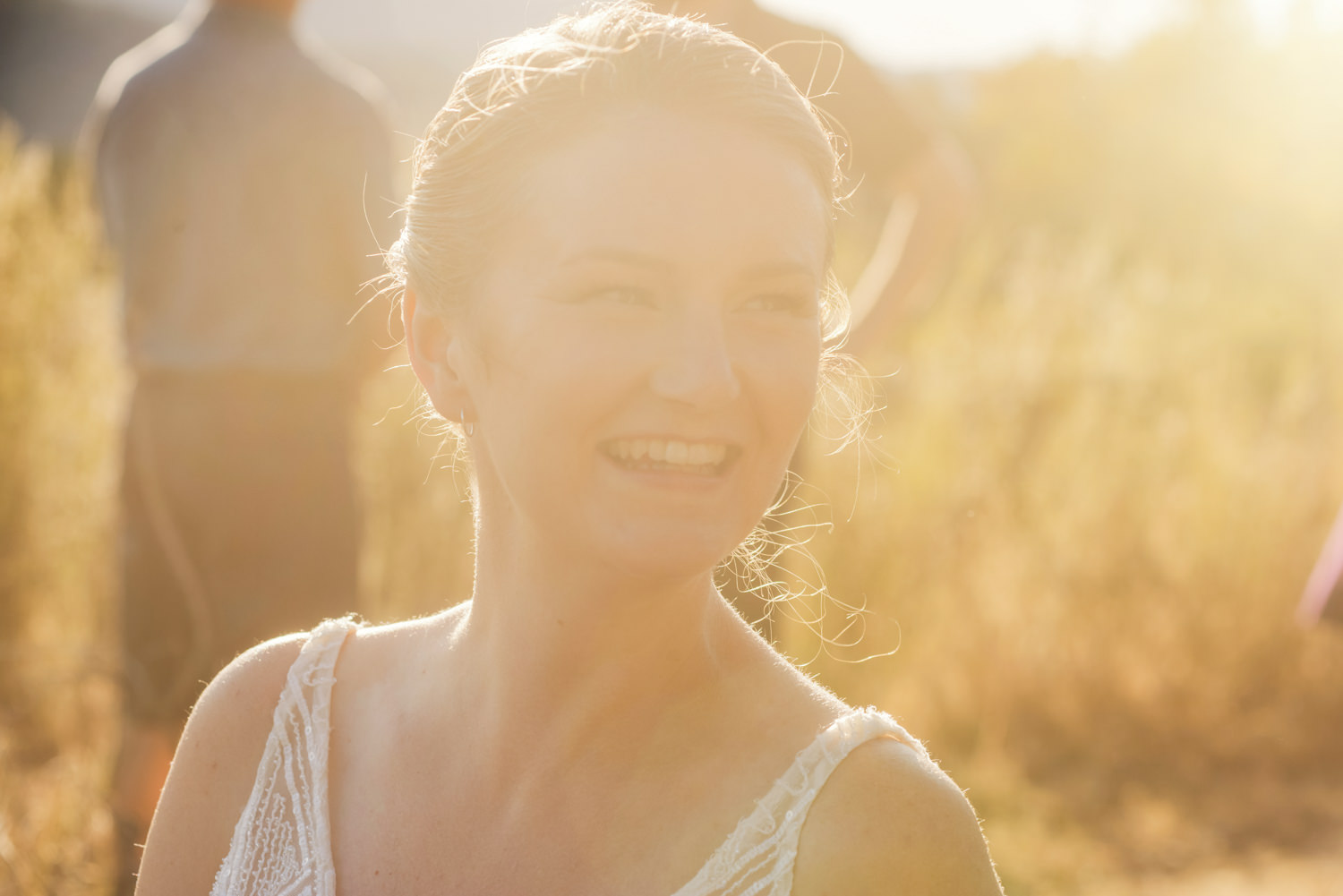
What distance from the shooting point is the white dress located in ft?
4.23

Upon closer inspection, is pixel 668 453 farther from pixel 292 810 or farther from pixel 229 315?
pixel 229 315

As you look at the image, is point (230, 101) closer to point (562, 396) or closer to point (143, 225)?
point (143, 225)

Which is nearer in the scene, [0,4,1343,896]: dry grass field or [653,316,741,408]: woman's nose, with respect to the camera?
[653,316,741,408]: woman's nose

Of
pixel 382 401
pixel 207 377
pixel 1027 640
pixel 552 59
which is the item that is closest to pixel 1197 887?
pixel 1027 640

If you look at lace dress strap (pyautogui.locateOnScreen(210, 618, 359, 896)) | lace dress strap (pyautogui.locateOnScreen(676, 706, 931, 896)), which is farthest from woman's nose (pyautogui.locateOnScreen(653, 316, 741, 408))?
lace dress strap (pyautogui.locateOnScreen(210, 618, 359, 896))

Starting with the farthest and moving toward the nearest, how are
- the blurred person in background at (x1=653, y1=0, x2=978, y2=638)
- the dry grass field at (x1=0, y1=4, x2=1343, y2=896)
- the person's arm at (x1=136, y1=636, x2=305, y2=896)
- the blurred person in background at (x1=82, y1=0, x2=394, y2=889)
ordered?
the dry grass field at (x1=0, y1=4, x2=1343, y2=896) → the blurred person in background at (x1=82, y1=0, x2=394, y2=889) → the blurred person in background at (x1=653, y1=0, x2=978, y2=638) → the person's arm at (x1=136, y1=636, x2=305, y2=896)

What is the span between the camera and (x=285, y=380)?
3.26m

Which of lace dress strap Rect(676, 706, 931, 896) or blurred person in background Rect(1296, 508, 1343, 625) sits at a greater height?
lace dress strap Rect(676, 706, 931, 896)

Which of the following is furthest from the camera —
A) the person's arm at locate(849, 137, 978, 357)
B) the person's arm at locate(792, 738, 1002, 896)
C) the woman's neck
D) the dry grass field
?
the dry grass field

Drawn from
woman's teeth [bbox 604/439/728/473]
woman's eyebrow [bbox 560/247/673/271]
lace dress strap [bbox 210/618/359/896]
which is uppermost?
woman's eyebrow [bbox 560/247/673/271]

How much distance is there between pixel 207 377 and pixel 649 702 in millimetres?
2074

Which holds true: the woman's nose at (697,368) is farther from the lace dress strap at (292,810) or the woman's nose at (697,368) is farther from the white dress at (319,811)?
the lace dress strap at (292,810)

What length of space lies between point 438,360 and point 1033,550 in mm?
4232

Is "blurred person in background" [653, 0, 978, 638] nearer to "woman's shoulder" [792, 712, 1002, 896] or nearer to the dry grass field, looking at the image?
the dry grass field
